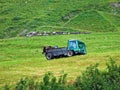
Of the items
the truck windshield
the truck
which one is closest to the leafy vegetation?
the truck

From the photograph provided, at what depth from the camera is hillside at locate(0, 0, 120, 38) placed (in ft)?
327

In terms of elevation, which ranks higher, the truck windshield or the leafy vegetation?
the truck windshield

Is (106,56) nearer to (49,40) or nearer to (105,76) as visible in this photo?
(105,76)

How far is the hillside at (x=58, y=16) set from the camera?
99688 millimetres

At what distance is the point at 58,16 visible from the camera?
107 m

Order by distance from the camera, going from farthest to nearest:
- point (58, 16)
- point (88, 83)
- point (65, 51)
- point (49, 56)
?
point (58, 16)
point (65, 51)
point (49, 56)
point (88, 83)

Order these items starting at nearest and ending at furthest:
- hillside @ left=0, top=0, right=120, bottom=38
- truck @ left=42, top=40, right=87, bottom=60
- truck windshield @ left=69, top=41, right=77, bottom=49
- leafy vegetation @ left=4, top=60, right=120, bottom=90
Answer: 1. leafy vegetation @ left=4, top=60, right=120, bottom=90
2. truck @ left=42, top=40, right=87, bottom=60
3. truck windshield @ left=69, top=41, right=77, bottom=49
4. hillside @ left=0, top=0, right=120, bottom=38

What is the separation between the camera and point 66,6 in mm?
114500

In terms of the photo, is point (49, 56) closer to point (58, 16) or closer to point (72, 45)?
point (72, 45)

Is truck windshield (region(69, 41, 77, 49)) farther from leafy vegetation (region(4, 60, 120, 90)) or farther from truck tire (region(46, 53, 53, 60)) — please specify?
leafy vegetation (region(4, 60, 120, 90))

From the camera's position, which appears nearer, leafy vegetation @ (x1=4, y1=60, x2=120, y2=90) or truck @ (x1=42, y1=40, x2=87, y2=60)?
leafy vegetation @ (x1=4, y1=60, x2=120, y2=90)

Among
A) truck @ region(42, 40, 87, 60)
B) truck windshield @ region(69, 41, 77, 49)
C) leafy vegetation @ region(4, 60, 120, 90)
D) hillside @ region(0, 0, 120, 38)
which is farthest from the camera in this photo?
hillside @ region(0, 0, 120, 38)

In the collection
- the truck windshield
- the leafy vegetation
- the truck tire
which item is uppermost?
the truck windshield

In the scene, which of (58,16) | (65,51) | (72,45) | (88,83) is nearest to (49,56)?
(65,51)
